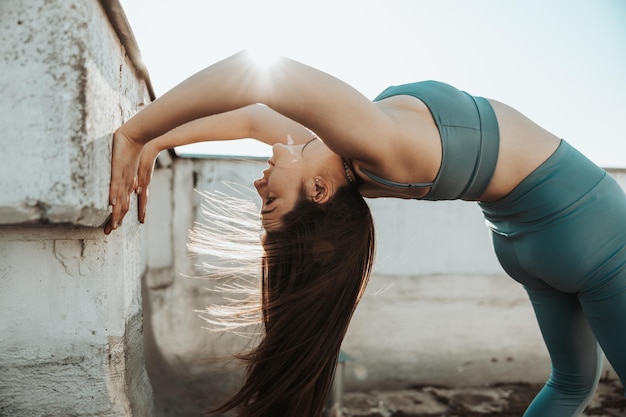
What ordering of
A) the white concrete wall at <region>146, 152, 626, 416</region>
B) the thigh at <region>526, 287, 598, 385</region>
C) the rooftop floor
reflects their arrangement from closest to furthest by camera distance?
the thigh at <region>526, 287, 598, 385</region> < the white concrete wall at <region>146, 152, 626, 416</region> < the rooftop floor

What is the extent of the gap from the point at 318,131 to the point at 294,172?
1.28 feet

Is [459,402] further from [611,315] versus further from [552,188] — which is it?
[552,188]

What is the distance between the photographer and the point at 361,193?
63.6 inches

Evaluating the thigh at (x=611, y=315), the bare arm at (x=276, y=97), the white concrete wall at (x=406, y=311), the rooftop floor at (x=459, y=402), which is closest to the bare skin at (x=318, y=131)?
Answer: the bare arm at (x=276, y=97)

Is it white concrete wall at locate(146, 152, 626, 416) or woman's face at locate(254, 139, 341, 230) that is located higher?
woman's face at locate(254, 139, 341, 230)

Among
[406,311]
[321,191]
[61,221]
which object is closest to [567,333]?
[321,191]

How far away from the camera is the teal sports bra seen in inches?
51.2

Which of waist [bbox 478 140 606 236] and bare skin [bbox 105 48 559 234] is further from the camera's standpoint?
waist [bbox 478 140 606 236]

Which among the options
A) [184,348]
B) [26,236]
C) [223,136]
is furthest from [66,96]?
[184,348]

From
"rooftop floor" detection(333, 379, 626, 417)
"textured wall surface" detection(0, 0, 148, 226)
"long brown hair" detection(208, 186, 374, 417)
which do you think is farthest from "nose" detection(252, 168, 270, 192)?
"rooftop floor" detection(333, 379, 626, 417)

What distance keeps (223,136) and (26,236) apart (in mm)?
706

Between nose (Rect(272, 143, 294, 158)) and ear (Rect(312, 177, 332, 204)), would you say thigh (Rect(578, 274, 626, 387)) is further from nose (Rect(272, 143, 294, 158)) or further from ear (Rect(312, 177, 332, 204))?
nose (Rect(272, 143, 294, 158))

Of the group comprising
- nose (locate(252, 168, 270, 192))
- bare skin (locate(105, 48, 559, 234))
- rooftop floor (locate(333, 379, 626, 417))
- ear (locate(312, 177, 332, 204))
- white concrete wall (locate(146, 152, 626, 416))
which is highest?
bare skin (locate(105, 48, 559, 234))

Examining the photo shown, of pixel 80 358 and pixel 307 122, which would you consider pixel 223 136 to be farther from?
pixel 80 358
